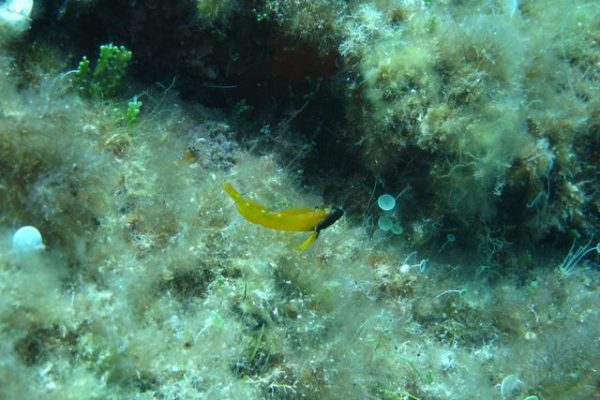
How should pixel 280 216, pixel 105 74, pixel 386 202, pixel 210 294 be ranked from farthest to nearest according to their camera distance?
pixel 386 202, pixel 105 74, pixel 210 294, pixel 280 216

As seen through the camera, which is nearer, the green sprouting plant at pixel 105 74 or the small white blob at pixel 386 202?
the green sprouting plant at pixel 105 74

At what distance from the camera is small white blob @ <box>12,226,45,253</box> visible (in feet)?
8.26

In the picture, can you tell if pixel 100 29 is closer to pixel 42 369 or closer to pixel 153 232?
pixel 153 232

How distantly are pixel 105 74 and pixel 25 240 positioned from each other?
194cm

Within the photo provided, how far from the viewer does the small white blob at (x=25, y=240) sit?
252 cm

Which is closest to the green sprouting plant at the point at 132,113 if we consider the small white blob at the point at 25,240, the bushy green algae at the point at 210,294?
the bushy green algae at the point at 210,294

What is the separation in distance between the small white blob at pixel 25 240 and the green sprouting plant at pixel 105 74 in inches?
65.5

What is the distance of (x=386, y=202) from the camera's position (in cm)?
487

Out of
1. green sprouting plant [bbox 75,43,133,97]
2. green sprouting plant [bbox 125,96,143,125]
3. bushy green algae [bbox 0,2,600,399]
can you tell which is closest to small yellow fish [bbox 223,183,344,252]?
bushy green algae [bbox 0,2,600,399]

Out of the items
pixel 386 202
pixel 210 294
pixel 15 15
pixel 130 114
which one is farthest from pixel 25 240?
pixel 386 202

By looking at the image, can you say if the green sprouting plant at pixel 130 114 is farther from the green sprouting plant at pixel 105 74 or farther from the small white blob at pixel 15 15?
the small white blob at pixel 15 15

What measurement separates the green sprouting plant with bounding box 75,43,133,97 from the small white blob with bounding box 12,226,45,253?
166 cm

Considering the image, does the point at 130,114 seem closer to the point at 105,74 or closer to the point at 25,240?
the point at 105,74

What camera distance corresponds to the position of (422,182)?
4922mm
